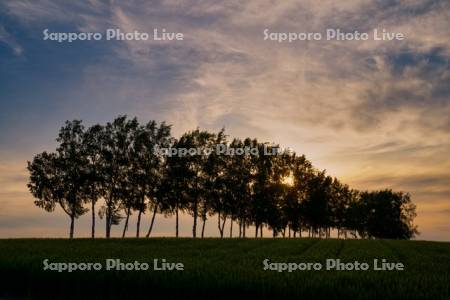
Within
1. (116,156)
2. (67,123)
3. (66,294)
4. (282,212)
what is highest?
(67,123)

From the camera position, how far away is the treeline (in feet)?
262

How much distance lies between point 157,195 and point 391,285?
6537 cm

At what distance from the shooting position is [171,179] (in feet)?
271

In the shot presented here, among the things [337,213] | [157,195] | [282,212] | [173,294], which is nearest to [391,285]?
[173,294]

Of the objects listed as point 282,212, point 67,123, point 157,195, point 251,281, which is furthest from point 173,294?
point 282,212

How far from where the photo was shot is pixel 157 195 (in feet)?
265

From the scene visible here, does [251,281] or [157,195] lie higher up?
[157,195]

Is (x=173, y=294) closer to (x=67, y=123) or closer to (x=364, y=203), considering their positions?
(x=67, y=123)

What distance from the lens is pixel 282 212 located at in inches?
4082

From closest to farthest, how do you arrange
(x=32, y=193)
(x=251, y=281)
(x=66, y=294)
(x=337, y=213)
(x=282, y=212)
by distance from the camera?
1. (x=251, y=281)
2. (x=66, y=294)
3. (x=32, y=193)
4. (x=282, y=212)
5. (x=337, y=213)

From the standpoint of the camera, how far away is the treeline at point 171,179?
79.9 meters

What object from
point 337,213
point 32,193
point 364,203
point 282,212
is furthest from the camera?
point 364,203

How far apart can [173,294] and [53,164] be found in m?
68.4

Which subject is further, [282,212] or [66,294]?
[282,212]
